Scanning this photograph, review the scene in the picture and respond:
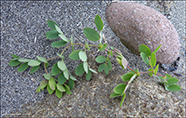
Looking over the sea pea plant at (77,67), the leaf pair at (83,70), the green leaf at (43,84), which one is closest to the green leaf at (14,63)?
the sea pea plant at (77,67)

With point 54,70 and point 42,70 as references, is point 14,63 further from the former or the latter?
point 54,70

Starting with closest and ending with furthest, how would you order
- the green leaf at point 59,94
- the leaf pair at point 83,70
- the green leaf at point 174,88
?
the green leaf at point 174,88
the leaf pair at point 83,70
the green leaf at point 59,94

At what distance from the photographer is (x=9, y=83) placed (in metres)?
1.14

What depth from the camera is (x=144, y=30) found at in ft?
3.69

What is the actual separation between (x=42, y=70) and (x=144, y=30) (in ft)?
2.77

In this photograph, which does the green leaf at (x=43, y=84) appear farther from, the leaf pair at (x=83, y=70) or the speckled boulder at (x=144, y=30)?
the speckled boulder at (x=144, y=30)

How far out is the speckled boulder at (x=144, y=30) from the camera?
3.68ft

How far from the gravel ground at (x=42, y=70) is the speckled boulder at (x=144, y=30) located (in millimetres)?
74

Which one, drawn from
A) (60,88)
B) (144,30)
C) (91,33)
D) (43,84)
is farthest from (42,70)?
(144,30)

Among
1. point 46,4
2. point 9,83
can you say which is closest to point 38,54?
point 9,83

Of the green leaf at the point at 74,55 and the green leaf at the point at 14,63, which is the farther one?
the green leaf at the point at 14,63

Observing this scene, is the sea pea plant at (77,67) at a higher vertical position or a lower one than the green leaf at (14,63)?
higher

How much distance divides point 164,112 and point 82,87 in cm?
54

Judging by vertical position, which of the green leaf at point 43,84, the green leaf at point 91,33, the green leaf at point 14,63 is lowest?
the green leaf at point 43,84
